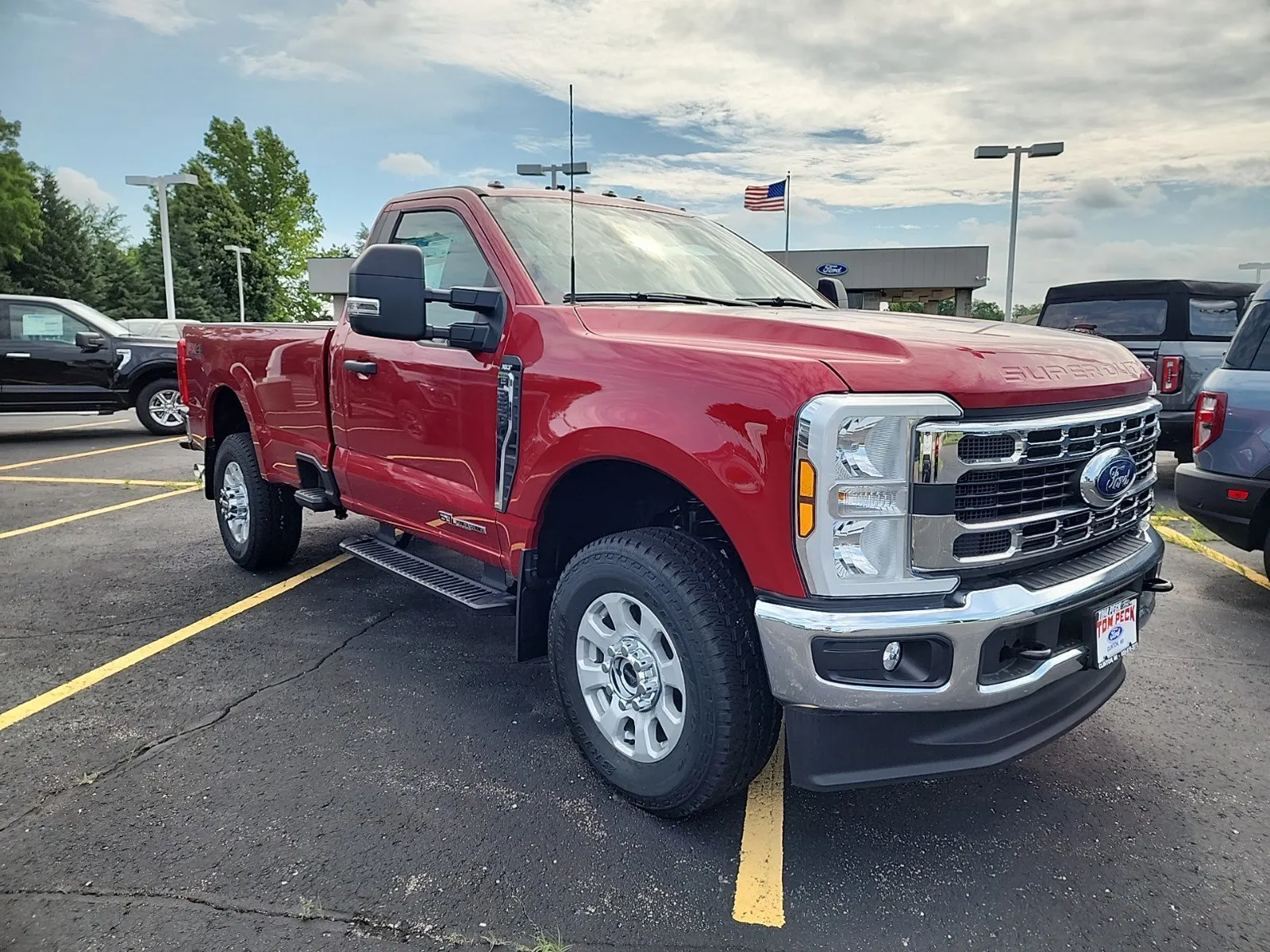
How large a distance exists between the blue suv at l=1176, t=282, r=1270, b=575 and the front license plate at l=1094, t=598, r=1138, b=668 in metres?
2.47

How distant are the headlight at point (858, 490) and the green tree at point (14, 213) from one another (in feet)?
177

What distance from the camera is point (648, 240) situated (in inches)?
156

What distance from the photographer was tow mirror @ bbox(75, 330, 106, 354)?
11.9m

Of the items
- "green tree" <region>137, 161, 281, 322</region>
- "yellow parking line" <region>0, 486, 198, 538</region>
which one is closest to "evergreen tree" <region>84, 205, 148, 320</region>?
"green tree" <region>137, 161, 281, 322</region>

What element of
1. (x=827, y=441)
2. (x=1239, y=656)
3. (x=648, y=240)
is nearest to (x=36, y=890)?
(x=827, y=441)

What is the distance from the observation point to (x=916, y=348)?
249 centimetres

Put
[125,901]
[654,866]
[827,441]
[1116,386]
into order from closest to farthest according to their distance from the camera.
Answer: [827,441], [125,901], [654,866], [1116,386]

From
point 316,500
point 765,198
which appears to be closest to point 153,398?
point 316,500

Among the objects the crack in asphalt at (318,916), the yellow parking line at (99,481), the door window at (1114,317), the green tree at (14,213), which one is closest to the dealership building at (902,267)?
the green tree at (14,213)

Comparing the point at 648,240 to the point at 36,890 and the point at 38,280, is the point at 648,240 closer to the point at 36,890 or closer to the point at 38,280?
the point at 36,890

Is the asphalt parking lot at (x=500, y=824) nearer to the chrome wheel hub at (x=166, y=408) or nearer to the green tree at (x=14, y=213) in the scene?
the chrome wheel hub at (x=166, y=408)

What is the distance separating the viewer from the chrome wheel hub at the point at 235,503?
5.52 metres

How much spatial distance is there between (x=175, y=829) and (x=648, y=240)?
2847mm

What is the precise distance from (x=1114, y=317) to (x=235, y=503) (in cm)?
852
